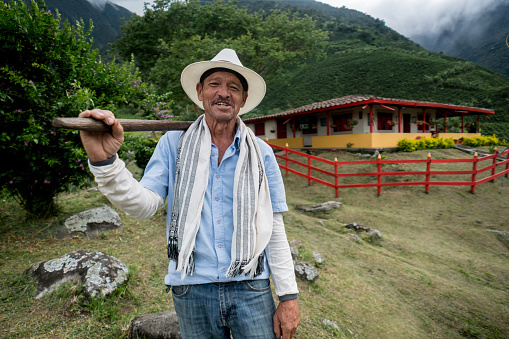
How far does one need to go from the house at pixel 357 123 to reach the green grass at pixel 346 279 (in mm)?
8515

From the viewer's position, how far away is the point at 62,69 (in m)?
4.23

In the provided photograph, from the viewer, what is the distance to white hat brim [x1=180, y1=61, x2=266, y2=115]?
1.64 m

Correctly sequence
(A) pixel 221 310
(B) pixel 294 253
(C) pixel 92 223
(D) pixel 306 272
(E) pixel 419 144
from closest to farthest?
1. (A) pixel 221 310
2. (D) pixel 306 272
3. (B) pixel 294 253
4. (C) pixel 92 223
5. (E) pixel 419 144

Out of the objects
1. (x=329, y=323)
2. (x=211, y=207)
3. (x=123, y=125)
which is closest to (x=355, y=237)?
(x=329, y=323)

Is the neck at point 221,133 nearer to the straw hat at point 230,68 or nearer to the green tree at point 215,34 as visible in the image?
the straw hat at point 230,68

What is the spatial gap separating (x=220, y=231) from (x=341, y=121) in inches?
664

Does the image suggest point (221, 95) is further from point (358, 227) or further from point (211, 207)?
point (358, 227)

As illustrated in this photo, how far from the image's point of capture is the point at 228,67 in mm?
1654

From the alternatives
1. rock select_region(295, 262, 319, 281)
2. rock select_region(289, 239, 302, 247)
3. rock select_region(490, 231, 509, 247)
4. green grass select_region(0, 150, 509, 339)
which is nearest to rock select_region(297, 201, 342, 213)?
green grass select_region(0, 150, 509, 339)

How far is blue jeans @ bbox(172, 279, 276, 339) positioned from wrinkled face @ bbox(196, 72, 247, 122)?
937 millimetres

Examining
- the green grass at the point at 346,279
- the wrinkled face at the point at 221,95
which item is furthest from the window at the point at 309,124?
the wrinkled face at the point at 221,95

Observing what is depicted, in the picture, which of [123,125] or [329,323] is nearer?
[123,125]

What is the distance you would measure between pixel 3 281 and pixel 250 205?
340 cm

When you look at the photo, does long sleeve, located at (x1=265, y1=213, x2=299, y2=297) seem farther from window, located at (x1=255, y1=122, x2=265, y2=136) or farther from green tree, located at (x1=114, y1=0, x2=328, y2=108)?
window, located at (x1=255, y1=122, x2=265, y2=136)
